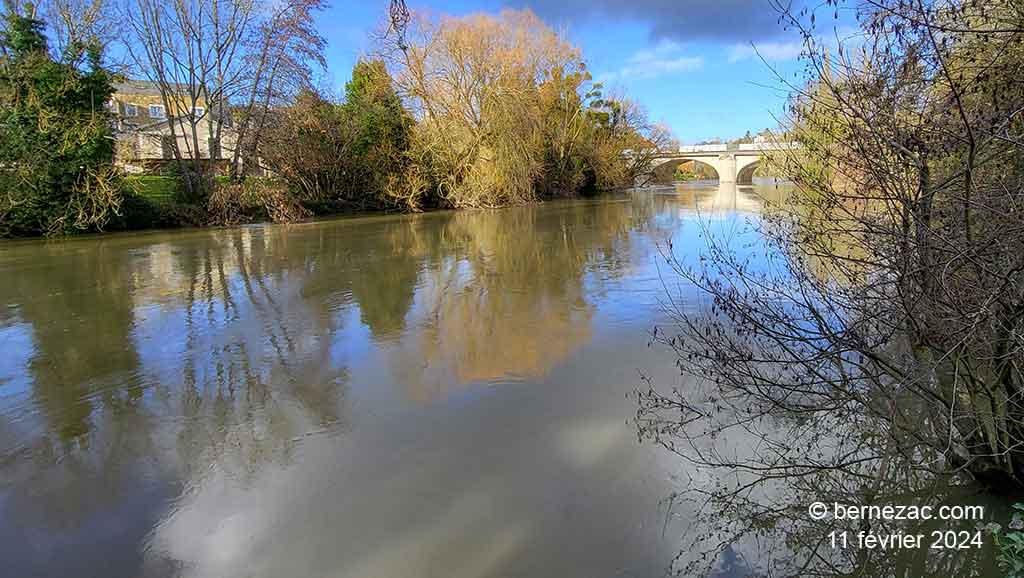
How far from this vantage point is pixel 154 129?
2002cm

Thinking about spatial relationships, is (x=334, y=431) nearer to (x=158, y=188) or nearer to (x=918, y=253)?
(x=918, y=253)

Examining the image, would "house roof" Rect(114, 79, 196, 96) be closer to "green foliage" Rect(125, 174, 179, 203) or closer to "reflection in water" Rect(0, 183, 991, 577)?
"green foliage" Rect(125, 174, 179, 203)

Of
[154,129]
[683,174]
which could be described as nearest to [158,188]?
[154,129]

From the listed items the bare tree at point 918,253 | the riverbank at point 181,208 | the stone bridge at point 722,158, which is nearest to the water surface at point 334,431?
the bare tree at point 918,253

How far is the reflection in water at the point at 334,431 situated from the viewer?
9.61 feet

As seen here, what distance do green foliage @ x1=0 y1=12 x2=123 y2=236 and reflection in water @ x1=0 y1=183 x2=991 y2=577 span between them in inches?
337

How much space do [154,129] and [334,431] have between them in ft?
65.1

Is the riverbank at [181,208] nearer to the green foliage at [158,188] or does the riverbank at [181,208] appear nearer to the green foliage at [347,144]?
the green foliage at [158,188]

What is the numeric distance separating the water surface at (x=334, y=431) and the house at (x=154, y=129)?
10229 mm

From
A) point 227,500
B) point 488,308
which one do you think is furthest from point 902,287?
point 488,308

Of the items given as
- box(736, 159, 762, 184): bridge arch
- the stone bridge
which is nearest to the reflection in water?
the stone bridge

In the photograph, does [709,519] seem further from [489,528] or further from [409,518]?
[409,518]

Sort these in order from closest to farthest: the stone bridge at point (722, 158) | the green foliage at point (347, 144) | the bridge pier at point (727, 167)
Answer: the green foliage at point (347, 144) → the stone bridge at point (722, 158) → the bridge pier at point (727, 167)

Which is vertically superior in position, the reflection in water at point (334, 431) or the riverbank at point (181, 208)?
the riverbank at point (181, 208)
